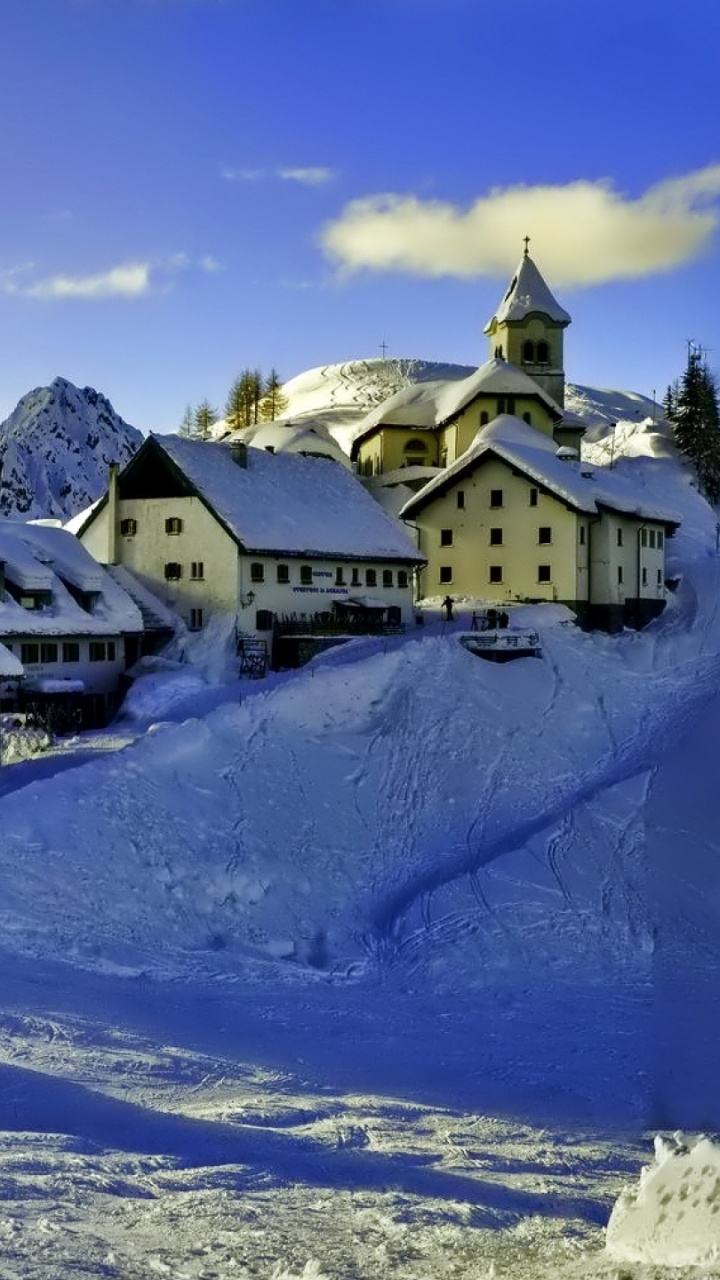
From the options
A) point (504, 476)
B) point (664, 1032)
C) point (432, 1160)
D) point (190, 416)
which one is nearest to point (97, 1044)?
point (432, 1160)

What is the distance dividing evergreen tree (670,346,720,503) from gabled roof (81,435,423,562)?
1641 inches

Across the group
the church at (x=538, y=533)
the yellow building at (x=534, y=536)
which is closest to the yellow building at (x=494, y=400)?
the church at (x=538, y=533)

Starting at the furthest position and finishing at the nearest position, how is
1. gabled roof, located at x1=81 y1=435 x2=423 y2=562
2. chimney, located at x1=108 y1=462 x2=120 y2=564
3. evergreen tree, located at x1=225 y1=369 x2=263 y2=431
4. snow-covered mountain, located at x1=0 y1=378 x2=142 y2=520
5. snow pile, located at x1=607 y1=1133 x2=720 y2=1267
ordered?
snow-covered mountain, located at x1=0 y1=378 x2=142 y2=520 → evergreen tree, located at x1=225 y1=369 x2=263 y2=431 → chimney, located at x1=108 y1=462 x2=120 y2=564 → gabled roof, located at x1=81 y1=435 x2=423 y2=562 → snow pile, located at x1=607 y1=1133 x2=720 y2=1267

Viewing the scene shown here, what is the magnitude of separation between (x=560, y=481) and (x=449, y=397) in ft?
90.5

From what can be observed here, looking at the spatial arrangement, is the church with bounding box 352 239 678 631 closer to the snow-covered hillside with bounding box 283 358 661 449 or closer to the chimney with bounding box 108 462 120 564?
the chimney with bounding box 108 462 120 564

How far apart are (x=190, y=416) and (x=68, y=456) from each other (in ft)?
142

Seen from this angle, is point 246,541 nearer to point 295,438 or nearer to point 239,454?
point 239,454

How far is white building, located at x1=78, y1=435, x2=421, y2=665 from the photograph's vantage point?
54219 millimetres

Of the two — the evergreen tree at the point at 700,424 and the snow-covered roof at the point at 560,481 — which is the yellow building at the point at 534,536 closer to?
the snow-covered roof at the point at 560,481

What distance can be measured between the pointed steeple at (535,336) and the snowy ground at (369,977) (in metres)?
48.2

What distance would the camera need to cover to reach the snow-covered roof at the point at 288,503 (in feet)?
181

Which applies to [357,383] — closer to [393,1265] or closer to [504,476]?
[504,476]

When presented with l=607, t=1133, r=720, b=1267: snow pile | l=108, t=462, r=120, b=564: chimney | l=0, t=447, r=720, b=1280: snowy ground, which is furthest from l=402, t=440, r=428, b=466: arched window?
l=607, t=1133, r=720, b=1267: snow pile

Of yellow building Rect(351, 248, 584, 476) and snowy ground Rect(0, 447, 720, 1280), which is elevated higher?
yellow building Rect(351, 248, 584, 476)
